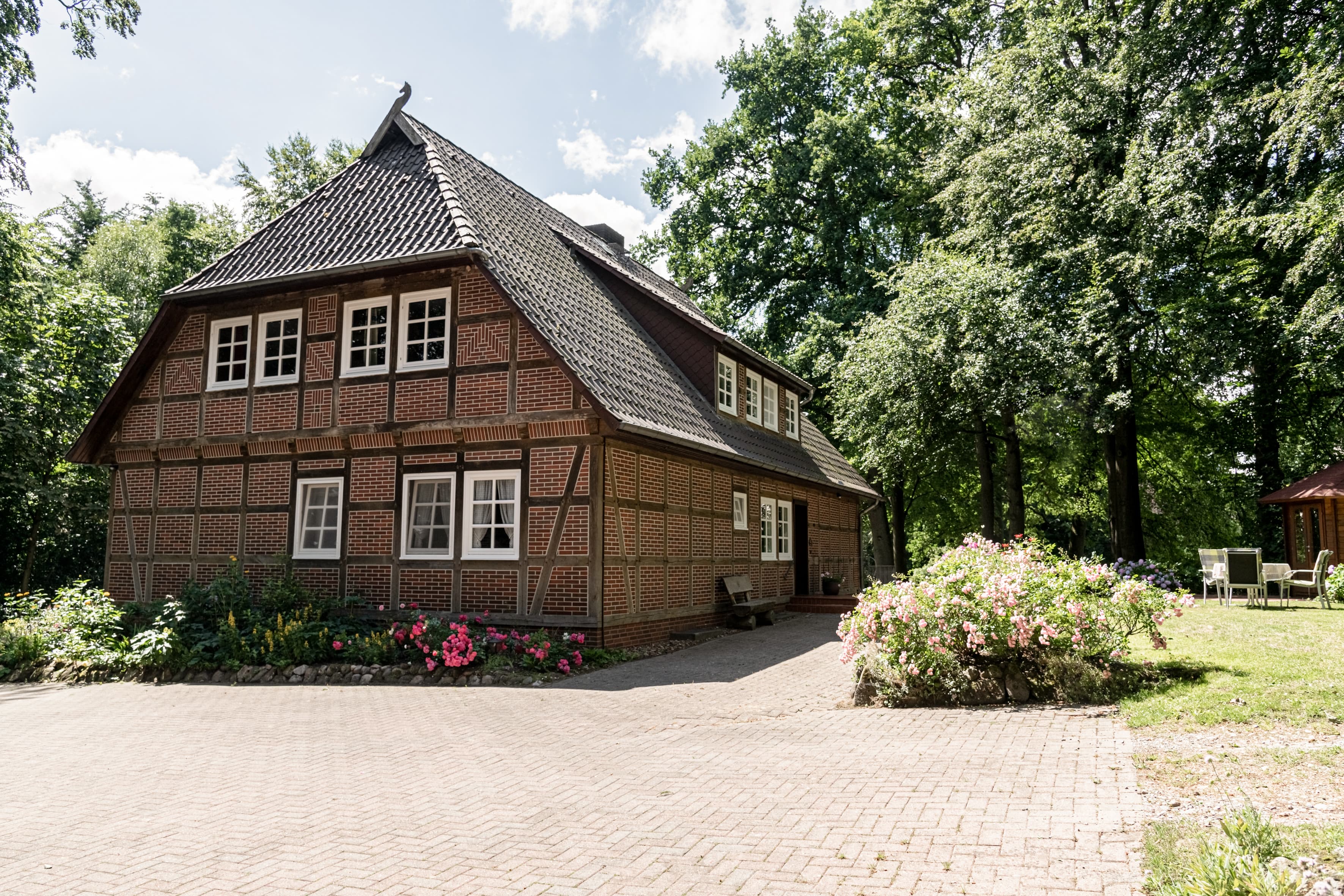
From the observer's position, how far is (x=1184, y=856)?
13.1ft

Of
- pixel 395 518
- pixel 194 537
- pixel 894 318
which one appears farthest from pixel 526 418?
pixel 894 318

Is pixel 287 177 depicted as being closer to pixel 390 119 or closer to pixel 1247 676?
pixel 390 119

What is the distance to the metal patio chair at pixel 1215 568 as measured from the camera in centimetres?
1792

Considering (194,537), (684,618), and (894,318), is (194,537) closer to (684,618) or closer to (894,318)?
(684,618)

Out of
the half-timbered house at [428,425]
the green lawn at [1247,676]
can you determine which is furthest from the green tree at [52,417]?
the green lawn at [1247,676]

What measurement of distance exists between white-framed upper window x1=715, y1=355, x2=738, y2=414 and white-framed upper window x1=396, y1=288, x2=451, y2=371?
18.3 ft

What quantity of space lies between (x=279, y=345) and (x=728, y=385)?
817 cm

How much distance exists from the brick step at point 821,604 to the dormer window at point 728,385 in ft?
15.2

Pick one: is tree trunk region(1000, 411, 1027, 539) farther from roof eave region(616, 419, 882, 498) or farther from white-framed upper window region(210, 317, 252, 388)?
white-framed upper window region(210, 317, 252, 388)

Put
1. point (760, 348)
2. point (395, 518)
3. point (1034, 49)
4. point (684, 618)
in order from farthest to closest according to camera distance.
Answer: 1. point (760, 348)
2. point (1034, 49)
3. point (684, 618)
4. point (395, 518)

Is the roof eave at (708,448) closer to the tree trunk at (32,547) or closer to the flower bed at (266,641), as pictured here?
the flower bed at (266,641)

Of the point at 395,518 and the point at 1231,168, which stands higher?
the point at 1231,168

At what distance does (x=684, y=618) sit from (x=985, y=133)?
1658 centimetres

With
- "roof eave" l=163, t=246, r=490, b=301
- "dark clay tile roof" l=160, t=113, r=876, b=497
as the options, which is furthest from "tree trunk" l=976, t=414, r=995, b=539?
"roof eave" l=163, t=246, r=490, b=301
